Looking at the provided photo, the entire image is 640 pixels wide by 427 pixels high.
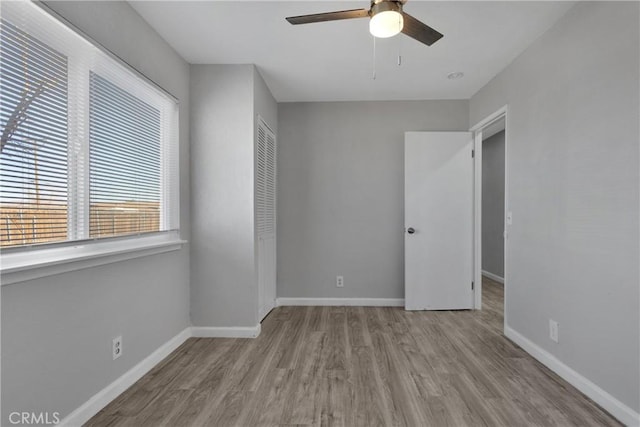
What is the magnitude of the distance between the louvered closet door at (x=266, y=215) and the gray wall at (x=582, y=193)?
2.29 meters

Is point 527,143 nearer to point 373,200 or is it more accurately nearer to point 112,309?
point 373,200

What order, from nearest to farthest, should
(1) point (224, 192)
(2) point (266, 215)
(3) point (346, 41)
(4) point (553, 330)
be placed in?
1. (4) point (553, 330)
2. (3) point (346, 41)
3. (1) point (224, 192)
4. (2) point (266, 215)

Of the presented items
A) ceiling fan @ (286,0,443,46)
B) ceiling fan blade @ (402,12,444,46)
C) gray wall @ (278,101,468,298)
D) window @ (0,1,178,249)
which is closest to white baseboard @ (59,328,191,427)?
window @ (0,1,178,249)

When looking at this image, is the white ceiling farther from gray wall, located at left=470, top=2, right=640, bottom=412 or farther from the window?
the window

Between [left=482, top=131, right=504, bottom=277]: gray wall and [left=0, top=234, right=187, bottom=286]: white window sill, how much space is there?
4995 mm

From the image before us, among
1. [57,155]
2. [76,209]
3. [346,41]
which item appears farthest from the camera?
[346,41]

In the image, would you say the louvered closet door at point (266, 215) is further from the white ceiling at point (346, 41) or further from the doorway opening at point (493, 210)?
the doorway opening at point (493, 210)

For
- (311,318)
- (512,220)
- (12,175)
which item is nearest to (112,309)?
(12,175)

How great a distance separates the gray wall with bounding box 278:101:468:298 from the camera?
395 cm

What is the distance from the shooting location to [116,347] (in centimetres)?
199

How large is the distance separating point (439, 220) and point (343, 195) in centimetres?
114

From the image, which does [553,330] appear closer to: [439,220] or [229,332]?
[439,220]

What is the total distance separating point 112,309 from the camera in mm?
1941

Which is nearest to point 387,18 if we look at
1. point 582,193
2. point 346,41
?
point 346,41
